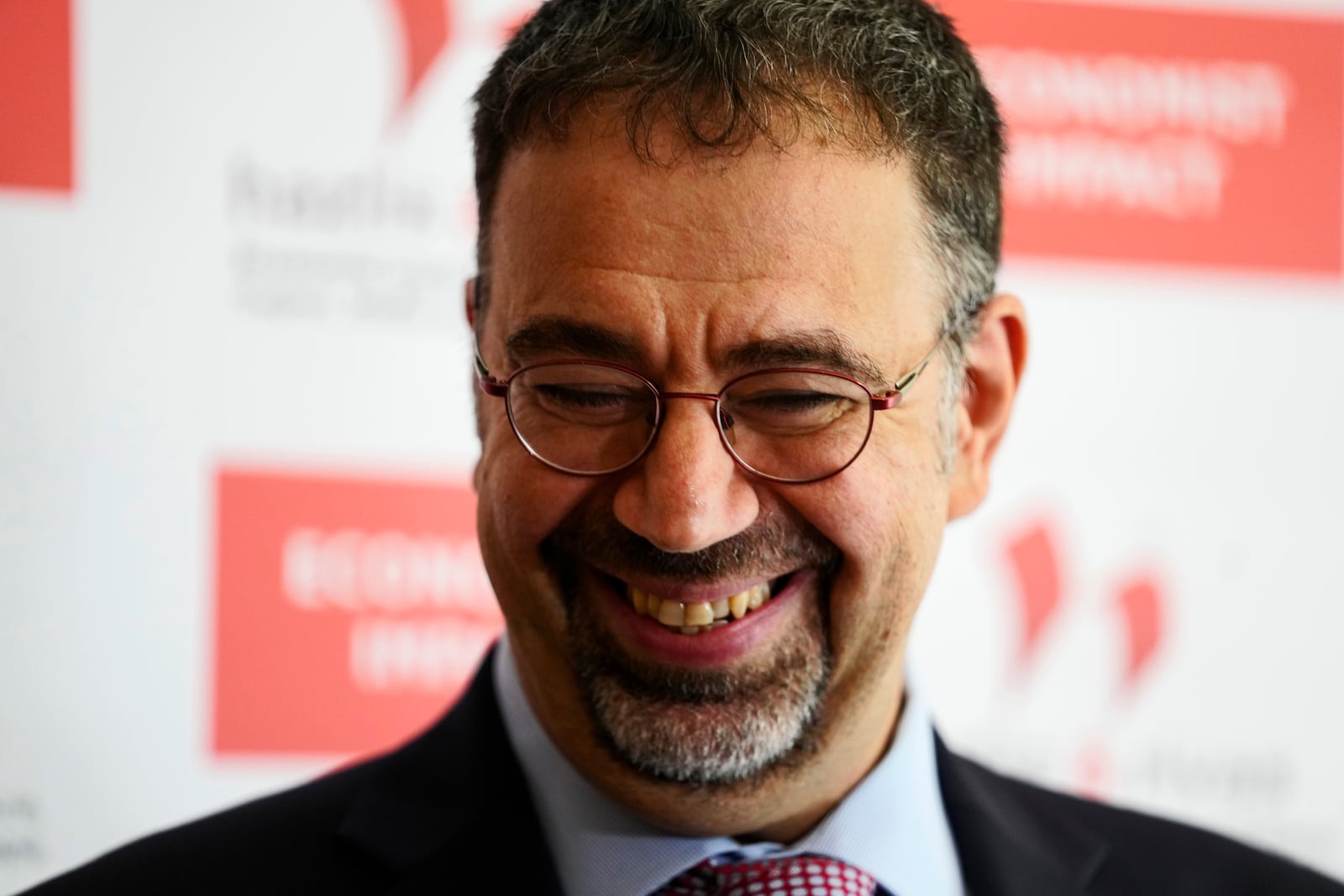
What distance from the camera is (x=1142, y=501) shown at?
2697 millimetres

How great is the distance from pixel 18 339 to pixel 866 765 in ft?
4.77

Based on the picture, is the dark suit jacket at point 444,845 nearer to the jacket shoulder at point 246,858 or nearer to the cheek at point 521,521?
the jacket shoulder at point 246,858

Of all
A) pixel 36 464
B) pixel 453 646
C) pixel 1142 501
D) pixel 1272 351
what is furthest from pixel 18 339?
pixel 1272 351

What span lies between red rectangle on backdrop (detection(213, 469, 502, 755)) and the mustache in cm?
106

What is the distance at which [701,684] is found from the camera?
1.32 m

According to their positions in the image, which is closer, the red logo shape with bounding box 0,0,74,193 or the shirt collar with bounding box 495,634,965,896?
the shirt collar with bounding box 495,634,965,896

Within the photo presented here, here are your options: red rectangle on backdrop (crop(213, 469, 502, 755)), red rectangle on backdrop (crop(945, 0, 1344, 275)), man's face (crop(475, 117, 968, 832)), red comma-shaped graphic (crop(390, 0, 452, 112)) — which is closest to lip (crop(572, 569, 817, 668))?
man's face (crop(475, 117, 968, 832))

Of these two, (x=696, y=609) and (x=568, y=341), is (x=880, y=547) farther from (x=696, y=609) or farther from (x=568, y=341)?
(x=568, y=341)

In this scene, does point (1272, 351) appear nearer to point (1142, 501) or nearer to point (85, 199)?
point (1142, 501)

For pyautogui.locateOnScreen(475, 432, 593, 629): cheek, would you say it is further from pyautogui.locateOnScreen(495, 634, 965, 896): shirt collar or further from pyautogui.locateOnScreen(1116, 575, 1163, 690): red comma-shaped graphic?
pyautogui.locateOnScreen(1116, 575, 1163, 690): red comma-shaped graphic

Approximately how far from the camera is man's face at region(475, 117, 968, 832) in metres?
1.28

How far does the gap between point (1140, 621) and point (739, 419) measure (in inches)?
64.6

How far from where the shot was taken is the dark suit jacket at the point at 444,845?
138cm

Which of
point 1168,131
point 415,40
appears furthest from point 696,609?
Answer: point 1168,131
